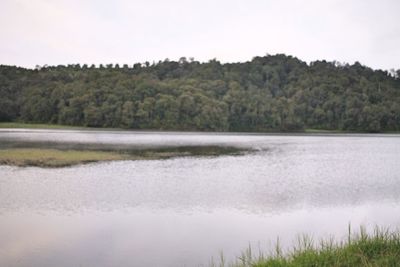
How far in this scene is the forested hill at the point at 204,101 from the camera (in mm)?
100875

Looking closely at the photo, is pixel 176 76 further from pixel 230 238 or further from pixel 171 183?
pixel 230 238

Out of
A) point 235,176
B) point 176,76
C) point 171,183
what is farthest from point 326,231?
point 176,76

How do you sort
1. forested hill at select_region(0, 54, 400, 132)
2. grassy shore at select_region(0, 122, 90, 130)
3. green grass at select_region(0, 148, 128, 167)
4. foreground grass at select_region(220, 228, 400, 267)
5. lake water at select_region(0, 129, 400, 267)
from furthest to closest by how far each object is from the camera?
1. forested hill at select_region(0, 54, 400, 132)
2. grassy shore at select_region(0, 122, 90, 130)
3. green grass at select_region(0, 148, 128, 167)
4. lake water at select_region(0, 129, 400, 267)
5. foreground grass at select_region(220, 228, 400, 267)

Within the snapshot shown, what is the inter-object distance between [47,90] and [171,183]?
96615 mm

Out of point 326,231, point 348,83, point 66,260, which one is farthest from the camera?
point 348,83

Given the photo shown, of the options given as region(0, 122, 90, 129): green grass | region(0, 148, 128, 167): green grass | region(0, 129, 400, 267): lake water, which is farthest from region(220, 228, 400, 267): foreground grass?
region(0, 122, 90, 129): green grass

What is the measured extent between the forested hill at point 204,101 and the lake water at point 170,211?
253 feet

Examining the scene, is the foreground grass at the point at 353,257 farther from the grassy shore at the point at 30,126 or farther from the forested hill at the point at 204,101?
the grassy shore at the point at 30,126

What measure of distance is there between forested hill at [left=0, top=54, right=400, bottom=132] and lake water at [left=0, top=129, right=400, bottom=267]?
77.1 m

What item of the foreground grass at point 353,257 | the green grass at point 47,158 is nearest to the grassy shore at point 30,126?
the green grass at point 47,158

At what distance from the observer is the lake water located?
973 cm

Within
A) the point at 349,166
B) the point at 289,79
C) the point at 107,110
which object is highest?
the point at 289,79

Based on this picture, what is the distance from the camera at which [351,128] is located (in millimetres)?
109250

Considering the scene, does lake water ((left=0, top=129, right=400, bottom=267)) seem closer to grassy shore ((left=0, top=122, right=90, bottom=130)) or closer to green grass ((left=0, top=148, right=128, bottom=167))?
green grass ((left=0, top=148, right=128, bottom=167))
